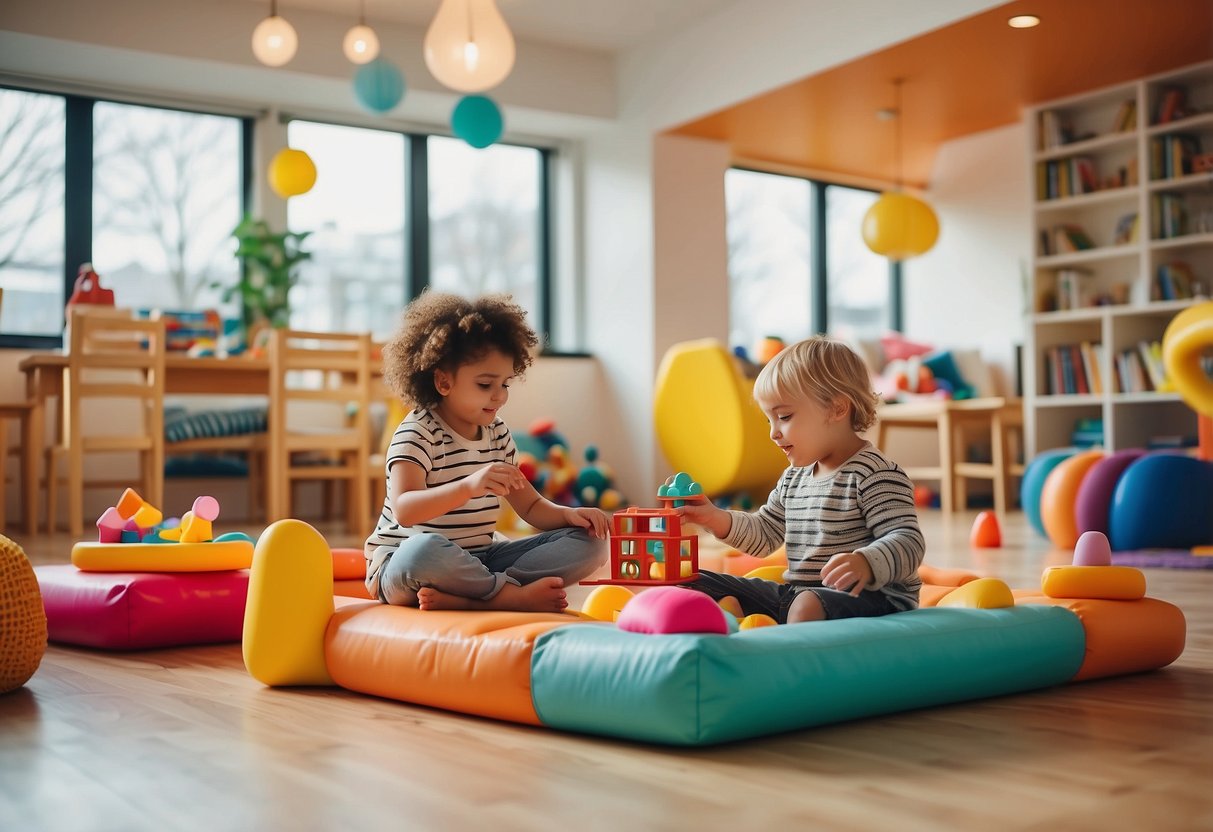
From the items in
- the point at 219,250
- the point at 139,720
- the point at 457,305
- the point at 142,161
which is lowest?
the point at 139,720

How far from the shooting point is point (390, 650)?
1.78 m

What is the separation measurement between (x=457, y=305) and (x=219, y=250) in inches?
191

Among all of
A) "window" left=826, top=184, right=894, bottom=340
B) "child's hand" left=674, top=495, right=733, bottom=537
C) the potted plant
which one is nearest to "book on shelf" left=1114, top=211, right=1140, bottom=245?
"window" left=826, top=184, right=894, bottom=340

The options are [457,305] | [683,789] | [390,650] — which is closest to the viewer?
[683,789]

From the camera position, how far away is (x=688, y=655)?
1.41 meters

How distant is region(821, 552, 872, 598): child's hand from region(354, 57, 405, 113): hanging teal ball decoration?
4.11 meters

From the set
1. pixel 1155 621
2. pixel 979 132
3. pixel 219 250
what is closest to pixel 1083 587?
pixel 1155 621

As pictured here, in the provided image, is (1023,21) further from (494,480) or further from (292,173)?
(494,480)

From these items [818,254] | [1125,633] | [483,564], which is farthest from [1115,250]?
[483,564]

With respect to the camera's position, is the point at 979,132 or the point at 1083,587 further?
the point at 979,132

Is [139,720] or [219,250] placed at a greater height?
[219,250]

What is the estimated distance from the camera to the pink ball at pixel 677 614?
1.51m

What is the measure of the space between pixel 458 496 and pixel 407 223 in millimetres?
5436

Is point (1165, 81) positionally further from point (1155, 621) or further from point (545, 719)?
point (545, 719)
